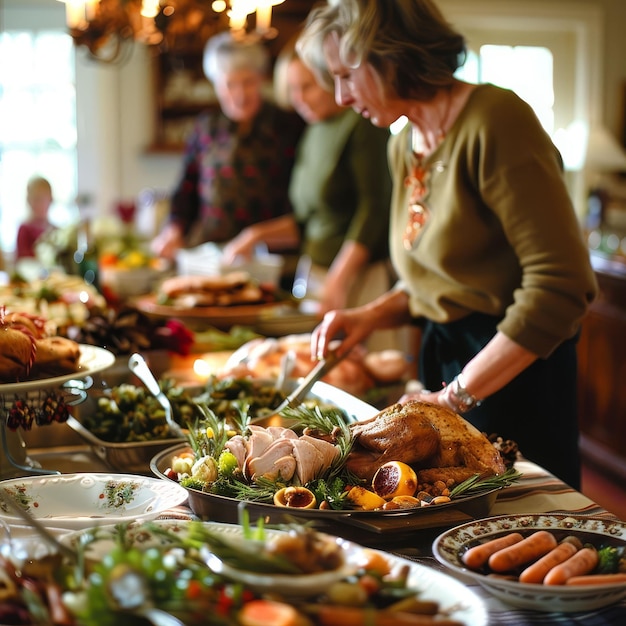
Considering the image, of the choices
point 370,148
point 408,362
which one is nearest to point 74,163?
point 370,148

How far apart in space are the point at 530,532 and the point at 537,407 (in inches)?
29.9

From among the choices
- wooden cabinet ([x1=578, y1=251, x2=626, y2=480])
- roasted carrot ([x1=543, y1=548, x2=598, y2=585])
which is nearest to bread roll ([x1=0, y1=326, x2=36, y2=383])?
roasted carrot ([x1=543, y1=548, x2=598, y2=585])

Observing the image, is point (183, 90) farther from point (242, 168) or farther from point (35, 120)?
point (242, 168)

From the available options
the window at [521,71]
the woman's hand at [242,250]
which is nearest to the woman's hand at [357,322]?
the woman's hand at [242,250]

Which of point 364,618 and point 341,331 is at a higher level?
point 364,618

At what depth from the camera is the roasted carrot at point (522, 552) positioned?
95cm

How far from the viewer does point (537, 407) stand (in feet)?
5.82

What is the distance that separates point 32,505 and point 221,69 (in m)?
2.77

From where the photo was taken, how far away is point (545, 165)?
1.50 m

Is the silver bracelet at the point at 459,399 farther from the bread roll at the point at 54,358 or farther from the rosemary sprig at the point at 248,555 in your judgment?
the rosemary sprig at the point at 248,555

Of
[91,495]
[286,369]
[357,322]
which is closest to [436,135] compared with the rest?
[357,322]

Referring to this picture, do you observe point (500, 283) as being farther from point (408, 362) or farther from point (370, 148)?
point (370, 148)

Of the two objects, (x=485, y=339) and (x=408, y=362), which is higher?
(x=485, y=339)

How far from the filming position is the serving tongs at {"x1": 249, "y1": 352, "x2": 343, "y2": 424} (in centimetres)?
147
